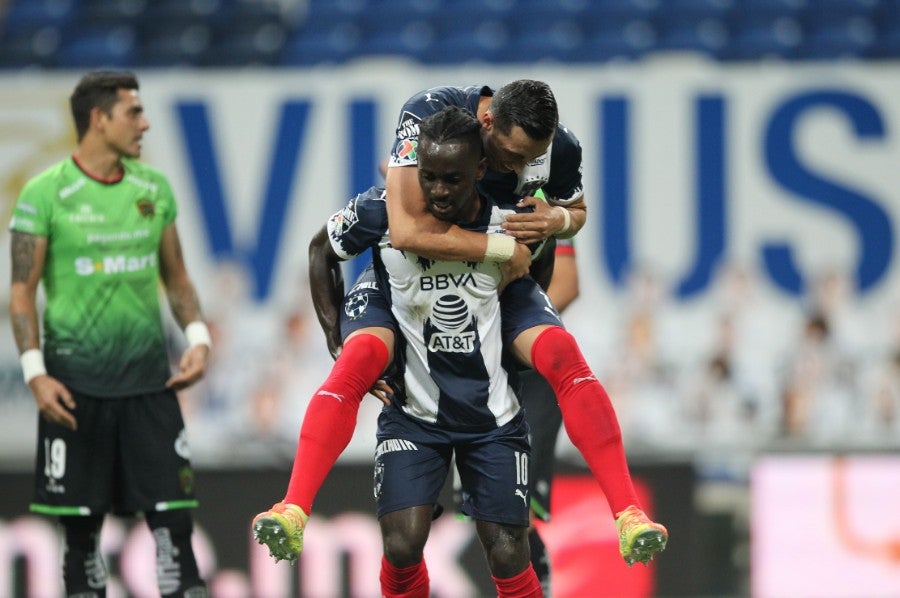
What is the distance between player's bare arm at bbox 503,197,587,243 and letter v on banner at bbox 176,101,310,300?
4.32 metres

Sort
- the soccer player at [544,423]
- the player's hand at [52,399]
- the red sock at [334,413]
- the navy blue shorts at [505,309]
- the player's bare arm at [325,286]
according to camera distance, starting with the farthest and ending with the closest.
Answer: the soccer player at [544,423] < the player's hand at [52,399] < the player's bare arm at [325,286] < the navy blue shorts at [505,309] < the red sock at [334,413]

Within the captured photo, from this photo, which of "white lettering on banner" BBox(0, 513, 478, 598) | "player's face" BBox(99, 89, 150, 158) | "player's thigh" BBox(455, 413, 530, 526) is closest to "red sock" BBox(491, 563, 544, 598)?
"player's thigh" BBox(455, 413, 530, 526)

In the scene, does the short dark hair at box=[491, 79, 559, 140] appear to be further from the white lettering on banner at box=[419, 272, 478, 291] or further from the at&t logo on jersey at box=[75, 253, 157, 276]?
the at&t logo on jersey at box=[75, 253, 157, 276]

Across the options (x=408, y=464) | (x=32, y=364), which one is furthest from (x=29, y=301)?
(x=408, y=464)

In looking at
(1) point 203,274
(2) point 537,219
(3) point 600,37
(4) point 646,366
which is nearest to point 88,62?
(1) point 203,274

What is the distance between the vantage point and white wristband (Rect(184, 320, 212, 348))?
5.51 m

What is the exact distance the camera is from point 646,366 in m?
8.54

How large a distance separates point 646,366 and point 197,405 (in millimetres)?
2709

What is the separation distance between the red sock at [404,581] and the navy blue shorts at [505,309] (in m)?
0.75

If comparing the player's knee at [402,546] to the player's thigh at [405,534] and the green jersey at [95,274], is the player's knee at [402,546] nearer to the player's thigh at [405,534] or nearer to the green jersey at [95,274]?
the player's thigh at [405,534]

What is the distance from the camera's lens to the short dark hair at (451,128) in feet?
13.7

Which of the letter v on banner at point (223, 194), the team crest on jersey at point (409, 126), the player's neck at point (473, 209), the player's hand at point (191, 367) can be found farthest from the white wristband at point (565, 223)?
the letter v on banner at point (223, 194)

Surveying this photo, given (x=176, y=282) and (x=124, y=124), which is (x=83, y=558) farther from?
(x=124, y=124)

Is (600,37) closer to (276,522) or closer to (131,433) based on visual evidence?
(131,433)
